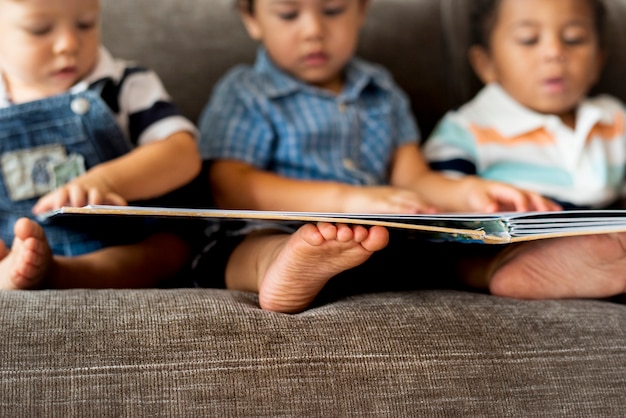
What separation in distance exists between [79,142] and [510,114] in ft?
2.64

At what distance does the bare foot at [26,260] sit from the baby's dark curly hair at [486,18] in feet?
3.27

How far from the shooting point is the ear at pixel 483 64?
1.56 meters

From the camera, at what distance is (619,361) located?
33.4 inches

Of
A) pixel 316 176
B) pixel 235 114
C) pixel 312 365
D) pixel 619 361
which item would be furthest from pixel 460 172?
pixel 312 365

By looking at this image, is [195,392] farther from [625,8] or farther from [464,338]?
[625,8]

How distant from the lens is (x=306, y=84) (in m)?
1.42

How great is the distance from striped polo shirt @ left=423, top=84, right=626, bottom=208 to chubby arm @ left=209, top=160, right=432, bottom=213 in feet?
0.90

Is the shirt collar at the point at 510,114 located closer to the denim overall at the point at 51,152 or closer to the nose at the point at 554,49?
the nose at the point at 554,49

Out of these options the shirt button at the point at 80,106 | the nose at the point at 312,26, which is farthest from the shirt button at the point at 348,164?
the shirt button at the point at 80,106

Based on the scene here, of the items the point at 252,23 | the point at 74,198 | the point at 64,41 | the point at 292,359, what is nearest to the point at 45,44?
the point at 64,41

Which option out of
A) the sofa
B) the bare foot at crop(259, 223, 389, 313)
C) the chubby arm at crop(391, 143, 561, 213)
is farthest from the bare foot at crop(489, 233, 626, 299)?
the bare foot at crop(259, 223, 389, 313)

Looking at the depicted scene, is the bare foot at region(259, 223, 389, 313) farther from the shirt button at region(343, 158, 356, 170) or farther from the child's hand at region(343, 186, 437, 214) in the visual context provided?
the shirt button at region(343, 158, 356, 170)

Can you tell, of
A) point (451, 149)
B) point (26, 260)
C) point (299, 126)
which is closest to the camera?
point (26, 260)

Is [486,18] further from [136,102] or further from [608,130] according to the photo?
[136,102]
